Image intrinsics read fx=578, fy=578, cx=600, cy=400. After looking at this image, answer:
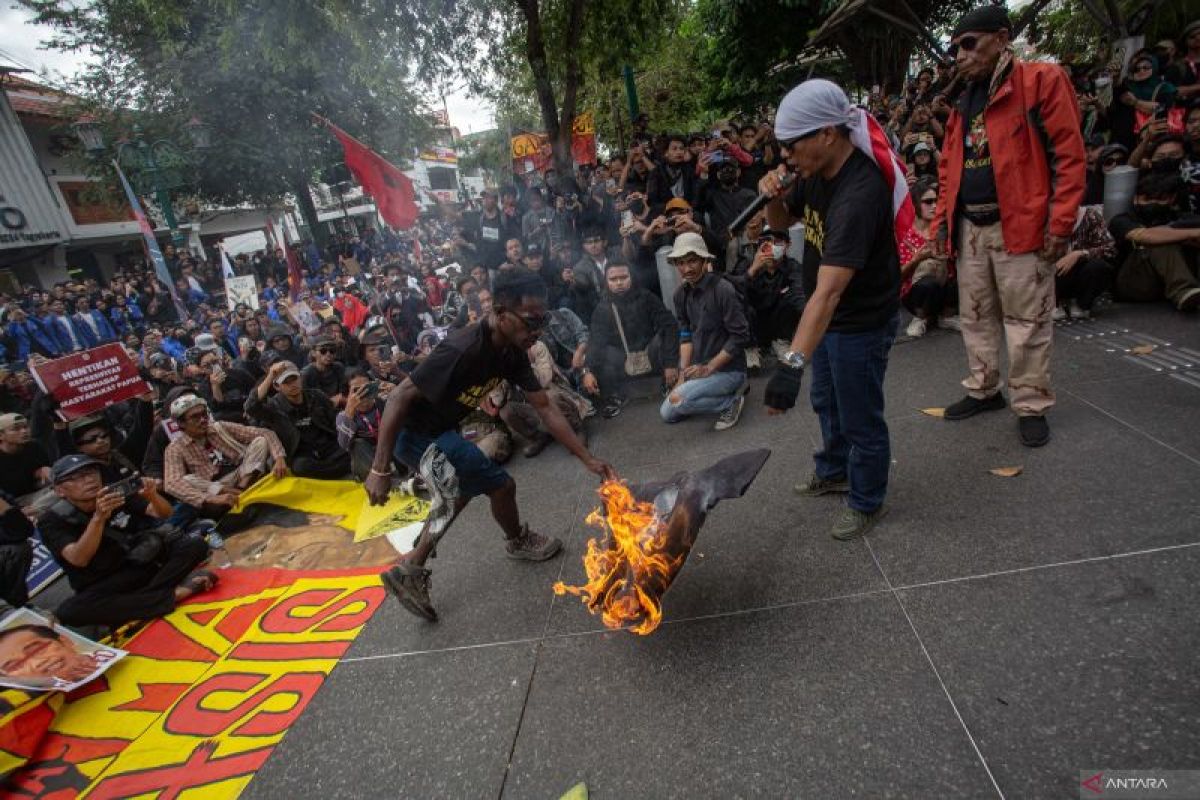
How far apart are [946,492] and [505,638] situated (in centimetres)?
260

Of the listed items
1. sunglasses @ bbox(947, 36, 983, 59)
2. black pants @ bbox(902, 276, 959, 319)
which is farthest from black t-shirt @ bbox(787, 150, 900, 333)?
black pants @ bbox(902, 276, 959, 319)

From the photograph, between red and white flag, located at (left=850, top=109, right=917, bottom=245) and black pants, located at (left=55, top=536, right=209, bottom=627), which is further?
black pants, located at (left=55, top=536, right=209, bottom=627)

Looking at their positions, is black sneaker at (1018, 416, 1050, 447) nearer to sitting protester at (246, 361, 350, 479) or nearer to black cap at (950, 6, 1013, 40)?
black cap at (950, 6, 1013, 40)

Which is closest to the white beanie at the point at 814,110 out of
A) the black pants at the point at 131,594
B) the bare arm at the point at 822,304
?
the bare arm at the point at 822,304

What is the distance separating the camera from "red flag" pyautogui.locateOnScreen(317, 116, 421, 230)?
9.45 m

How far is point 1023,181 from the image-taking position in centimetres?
322

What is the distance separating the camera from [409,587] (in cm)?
319

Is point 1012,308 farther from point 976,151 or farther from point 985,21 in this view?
point 985,21

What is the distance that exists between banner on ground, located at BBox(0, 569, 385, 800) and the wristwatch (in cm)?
294

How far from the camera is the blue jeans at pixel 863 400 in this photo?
9.20 feet

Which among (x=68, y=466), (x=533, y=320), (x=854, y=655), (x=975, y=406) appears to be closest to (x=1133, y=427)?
(x=975, y=406)

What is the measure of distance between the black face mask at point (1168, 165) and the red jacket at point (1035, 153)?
355 centimetres

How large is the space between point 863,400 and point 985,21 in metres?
2.21

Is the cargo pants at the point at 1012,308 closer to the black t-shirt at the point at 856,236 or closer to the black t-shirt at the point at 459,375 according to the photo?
the black t-shirt at the point at 856,236
